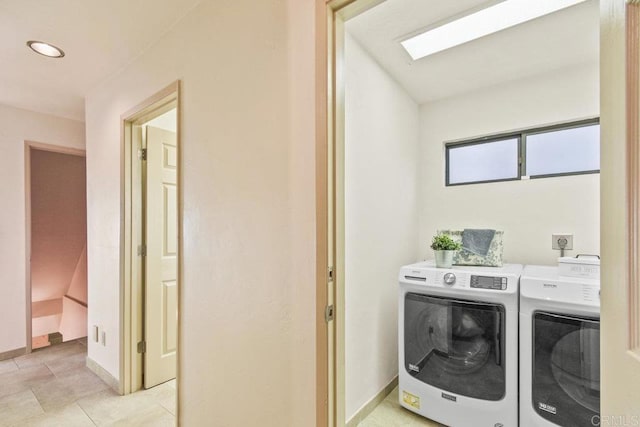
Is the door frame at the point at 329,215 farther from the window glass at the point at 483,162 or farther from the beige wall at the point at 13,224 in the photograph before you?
the beige wall at the point at 13,224

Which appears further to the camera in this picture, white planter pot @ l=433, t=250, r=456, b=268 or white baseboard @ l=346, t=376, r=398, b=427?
white planter pot @ l=433, t=250, r=456, b=268

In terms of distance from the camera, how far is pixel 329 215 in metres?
1.17

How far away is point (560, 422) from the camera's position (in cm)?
163

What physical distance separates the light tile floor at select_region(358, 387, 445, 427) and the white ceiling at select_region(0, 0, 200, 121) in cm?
272

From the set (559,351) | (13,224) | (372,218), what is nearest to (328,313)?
(372,218)

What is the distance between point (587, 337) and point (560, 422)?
18.7 inches

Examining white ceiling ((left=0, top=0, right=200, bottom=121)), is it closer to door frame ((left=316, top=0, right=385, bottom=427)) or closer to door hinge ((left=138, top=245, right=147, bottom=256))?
door frame ((left=316, top=0, right=385, bottom=427))

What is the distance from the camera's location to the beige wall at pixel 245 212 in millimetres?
1262

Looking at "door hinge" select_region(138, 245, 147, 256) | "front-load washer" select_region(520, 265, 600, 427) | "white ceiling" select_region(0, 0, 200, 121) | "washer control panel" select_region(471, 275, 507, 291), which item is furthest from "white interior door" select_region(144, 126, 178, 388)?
"front-load washer" select_region(520, 265, 600, 427)

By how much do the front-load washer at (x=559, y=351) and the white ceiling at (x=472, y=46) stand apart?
4.95ft

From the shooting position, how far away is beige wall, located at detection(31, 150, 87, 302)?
153 inches

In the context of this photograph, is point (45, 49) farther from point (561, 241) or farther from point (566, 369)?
point (561, 241)

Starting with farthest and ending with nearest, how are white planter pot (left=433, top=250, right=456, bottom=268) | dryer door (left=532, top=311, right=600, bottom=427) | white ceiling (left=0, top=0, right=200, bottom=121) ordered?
white planter pot (left=433, top=250, right=456, bottom=268), white ceiling (left=0, top=0, right=200, bottom=121), dryer door (left=532, top=311, right=600, bottom=427)

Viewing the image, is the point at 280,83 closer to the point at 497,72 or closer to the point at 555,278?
the point at 555,278
